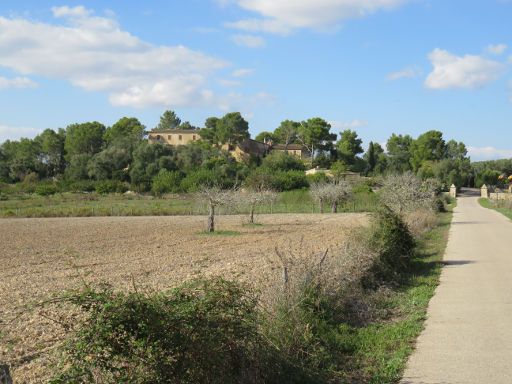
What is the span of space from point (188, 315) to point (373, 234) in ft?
38.4

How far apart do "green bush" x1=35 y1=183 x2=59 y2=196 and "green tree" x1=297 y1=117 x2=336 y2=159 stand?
56.9 m

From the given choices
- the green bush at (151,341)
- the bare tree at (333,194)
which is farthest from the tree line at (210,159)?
the green bush at (151,341)

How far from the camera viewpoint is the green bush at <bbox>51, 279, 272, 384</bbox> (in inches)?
208

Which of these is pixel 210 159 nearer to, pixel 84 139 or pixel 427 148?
pixel 84 139

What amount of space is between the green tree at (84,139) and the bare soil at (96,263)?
79007 mm

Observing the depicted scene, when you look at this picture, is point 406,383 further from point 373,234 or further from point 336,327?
point 373,234

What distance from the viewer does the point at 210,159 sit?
330 ft

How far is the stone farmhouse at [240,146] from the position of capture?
12150 cm

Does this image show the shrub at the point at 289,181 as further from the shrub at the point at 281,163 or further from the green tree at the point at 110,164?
the green tree at the point at 110,164

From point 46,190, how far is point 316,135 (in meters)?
59.7

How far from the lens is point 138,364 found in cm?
541

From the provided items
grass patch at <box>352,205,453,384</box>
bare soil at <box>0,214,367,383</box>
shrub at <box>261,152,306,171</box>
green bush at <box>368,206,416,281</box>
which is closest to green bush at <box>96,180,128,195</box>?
shrub at <box>261,152,306,171</box>

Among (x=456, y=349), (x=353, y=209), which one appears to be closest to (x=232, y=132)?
(x=353, y=209)

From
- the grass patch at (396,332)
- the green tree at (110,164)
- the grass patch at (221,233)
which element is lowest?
the grass patch at (221,233)
